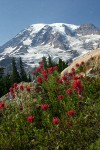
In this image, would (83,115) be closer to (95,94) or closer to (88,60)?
(95,94)

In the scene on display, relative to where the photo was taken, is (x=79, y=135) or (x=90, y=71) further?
(x=90, y=71)

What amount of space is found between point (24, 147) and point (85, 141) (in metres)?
2.49

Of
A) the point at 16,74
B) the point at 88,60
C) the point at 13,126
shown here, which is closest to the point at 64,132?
the point at 13,126

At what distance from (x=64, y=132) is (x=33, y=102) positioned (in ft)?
10.6

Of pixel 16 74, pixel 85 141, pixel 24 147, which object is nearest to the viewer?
pixel 85 141

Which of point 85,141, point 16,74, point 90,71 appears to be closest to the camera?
point 85,141

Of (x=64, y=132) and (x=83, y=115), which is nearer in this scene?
(x=64, y=132)

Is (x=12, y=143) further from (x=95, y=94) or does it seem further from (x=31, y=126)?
(x=95, y=94)

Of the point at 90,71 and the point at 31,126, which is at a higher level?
the point at 90,71

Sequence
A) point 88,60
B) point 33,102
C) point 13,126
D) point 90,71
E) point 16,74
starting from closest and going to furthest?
point 13,126
point 33,102
point 90,71
point 88,60
point 16,74

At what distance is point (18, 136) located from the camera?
40.8 feet

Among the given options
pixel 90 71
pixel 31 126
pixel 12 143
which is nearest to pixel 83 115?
pixel 31 126

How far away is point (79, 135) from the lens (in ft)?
37.8

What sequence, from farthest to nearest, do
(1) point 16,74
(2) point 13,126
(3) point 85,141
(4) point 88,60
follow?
(1) point 16,74 → (4) point 88,60 → (2) point 13,126 → (3) point 85,141
